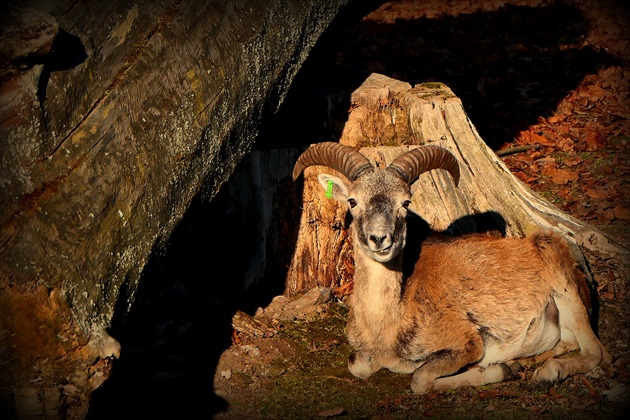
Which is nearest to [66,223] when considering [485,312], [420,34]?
[485,312]

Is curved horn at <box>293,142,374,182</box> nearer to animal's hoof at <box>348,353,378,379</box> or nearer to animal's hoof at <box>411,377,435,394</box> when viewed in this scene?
animal's hoof at <box>348,353,378,379</box>

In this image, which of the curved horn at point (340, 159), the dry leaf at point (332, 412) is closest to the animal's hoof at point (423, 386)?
the dry leaf at point (332, 412)

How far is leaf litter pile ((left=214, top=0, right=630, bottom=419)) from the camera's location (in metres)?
6.94

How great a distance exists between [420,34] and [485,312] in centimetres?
921

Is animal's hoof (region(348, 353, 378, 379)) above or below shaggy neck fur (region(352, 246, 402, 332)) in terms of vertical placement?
below

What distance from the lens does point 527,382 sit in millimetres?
7359

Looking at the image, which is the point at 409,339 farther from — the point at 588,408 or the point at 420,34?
the point at 420,34

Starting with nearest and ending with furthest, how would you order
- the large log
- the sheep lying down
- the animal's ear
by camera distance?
the large log, the sheep lying down, the animal's ear

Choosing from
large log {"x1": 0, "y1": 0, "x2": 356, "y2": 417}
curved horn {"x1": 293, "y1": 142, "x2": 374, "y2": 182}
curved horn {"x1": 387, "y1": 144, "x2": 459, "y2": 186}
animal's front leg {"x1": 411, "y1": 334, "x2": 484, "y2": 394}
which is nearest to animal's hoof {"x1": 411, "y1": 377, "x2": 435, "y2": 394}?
animal's front leg {"x1": 411, "y1": 334, "x2": 484, "y2": 394}

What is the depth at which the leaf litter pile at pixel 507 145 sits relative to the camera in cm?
694

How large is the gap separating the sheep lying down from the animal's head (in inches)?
0.4

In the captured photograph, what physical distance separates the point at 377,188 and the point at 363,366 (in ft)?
6.03

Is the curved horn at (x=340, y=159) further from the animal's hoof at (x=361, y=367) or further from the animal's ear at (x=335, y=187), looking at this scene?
the animal's hoof at (x=361, y=367)

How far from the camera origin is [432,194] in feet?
29.4
